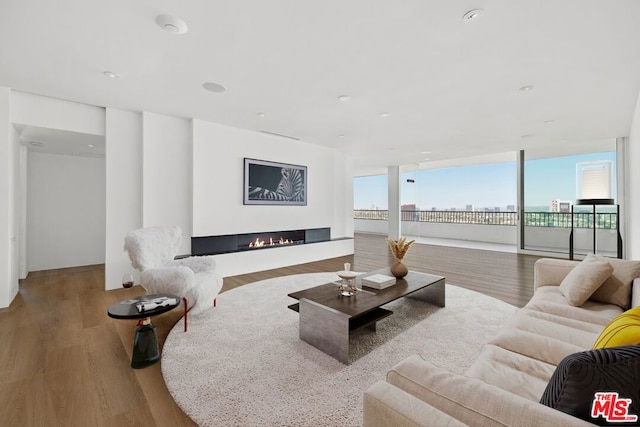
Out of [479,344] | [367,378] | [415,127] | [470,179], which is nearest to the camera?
[367,378]

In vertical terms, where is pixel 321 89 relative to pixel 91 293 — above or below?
above

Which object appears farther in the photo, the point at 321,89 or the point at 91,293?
the point at 91,293

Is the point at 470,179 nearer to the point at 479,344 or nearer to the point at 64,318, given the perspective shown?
the point at 479,344

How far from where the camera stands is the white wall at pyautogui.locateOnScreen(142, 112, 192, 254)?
4.19 metres

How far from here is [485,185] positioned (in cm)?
934

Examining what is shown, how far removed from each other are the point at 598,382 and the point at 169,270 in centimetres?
294

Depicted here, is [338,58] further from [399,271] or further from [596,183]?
[596,183]

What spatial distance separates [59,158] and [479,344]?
6.91 m

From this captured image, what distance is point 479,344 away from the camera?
7.74ft

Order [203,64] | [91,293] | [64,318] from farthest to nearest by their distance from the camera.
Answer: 1. [91,293]
2. [64,318]
3. [203,64]

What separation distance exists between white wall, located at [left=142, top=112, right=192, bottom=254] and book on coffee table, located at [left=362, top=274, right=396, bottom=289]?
3.09 metres

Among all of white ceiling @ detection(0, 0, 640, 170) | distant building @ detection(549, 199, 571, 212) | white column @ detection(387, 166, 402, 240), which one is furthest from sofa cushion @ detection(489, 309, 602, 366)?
white column @ detection(387, 166, 402, 240)

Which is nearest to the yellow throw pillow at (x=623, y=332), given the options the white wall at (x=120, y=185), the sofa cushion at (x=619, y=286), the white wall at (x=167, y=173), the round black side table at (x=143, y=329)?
the sofa cushion at (x=619, y=286)

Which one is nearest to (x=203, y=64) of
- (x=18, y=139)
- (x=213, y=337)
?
(x=213, y=337)
